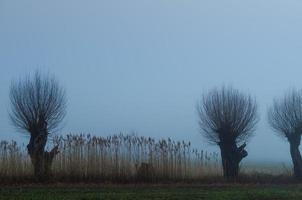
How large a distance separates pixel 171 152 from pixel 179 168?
1.08 meters

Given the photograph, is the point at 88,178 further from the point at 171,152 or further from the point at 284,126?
the point at 284,126

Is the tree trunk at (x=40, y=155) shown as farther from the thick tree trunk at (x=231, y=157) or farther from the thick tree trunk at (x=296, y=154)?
the thick tree trunk at (x=296, y=154)

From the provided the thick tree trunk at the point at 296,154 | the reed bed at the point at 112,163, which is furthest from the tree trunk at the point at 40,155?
the thick tree trunk at the point at 296,154

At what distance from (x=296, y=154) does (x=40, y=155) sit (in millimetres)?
18505

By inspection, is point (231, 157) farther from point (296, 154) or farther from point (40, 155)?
Result: point (40, 155)

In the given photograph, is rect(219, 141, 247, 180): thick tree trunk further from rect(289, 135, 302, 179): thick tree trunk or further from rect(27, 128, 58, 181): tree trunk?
rect(27, 128, 58, 181): tree trunk

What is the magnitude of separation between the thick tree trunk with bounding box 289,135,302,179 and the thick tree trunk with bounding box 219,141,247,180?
173 inches

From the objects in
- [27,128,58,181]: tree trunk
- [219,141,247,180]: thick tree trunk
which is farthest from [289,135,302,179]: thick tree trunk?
[27,128,58,181]: tree trunk

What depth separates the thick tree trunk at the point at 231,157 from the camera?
3666 cm

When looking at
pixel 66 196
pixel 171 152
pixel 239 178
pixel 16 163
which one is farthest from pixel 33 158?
pixel 239 178

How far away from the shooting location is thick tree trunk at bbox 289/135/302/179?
3941 cm

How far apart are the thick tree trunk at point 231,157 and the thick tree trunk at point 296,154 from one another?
14.4 ft

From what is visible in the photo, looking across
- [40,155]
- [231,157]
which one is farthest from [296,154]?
[40,155]

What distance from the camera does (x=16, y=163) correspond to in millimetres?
30641
